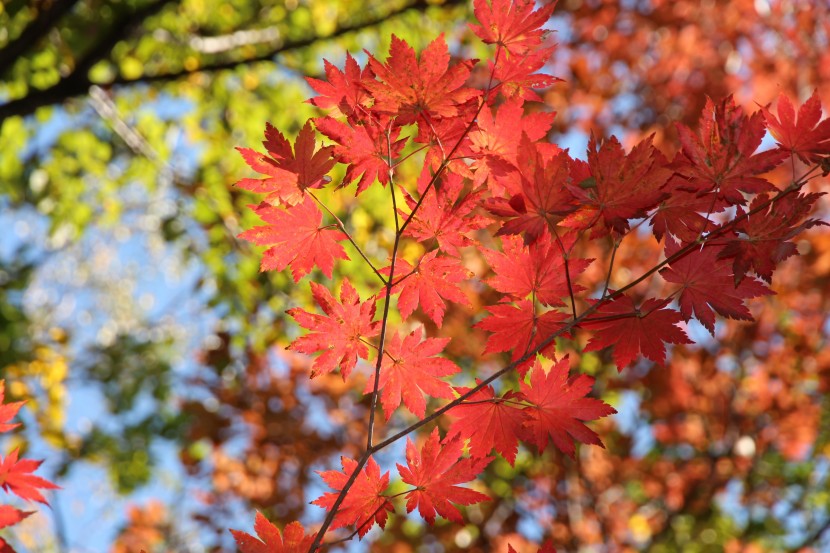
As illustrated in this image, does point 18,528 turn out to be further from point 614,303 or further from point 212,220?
point 614,303

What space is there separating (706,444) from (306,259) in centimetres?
534

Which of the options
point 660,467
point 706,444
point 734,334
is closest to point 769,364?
point 734,334

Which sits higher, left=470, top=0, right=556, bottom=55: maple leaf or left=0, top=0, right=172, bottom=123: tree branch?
left=0, top=0, right=172, bottom=123: tree branch

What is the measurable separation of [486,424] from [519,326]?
0.21 metres

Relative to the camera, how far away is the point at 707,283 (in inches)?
51.9

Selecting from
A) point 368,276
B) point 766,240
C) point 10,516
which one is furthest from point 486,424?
point 368,276

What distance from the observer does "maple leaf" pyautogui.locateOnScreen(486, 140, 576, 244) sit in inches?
47.6

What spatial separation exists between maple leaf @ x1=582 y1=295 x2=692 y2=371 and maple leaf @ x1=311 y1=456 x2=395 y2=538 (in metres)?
0.47

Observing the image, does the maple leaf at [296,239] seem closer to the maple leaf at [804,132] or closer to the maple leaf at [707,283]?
the maple leaf at [707,283]

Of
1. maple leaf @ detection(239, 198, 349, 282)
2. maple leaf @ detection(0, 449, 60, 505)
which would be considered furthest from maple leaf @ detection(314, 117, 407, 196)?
maple leaf @ detection(0, 449, 60, 505)

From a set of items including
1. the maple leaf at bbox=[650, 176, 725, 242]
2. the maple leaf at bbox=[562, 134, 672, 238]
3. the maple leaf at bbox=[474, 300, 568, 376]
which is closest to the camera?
the maple leaf at bbox=[562, 134, 672, 238]

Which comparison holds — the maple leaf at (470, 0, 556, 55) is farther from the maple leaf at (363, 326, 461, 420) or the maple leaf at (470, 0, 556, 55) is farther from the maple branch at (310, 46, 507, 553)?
the maple leaf at (363, 326, 461, 420)

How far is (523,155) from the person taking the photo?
1202 mm

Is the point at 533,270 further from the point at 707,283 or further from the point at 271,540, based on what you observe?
the point at 271,540
